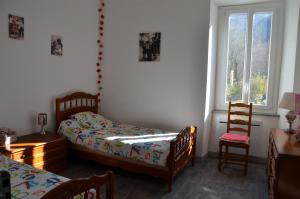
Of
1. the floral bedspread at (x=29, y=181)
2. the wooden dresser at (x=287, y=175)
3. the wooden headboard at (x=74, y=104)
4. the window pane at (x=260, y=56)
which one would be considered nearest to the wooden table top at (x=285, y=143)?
the wooden dresser at (x=287, y=175)

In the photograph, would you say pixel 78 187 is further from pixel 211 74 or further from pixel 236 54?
pixel 236 54

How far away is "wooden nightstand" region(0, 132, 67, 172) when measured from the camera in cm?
270

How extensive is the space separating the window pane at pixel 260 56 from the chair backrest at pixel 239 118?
31 centimetres

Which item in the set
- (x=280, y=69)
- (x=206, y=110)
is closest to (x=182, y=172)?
(x=206, y=110)

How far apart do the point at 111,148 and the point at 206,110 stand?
158 cm

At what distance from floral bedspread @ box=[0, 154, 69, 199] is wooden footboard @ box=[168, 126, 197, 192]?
1264mm

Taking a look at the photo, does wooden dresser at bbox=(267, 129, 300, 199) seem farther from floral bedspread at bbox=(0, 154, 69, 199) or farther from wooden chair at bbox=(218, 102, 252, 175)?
floral bedspread at bbox=(0, 154, 69, 199)

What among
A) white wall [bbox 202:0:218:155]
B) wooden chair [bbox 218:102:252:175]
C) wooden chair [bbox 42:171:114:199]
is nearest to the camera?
wooden chair [bbox 42:171:114:199]

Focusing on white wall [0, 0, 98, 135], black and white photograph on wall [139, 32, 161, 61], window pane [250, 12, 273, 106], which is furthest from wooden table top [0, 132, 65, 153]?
window pane [250, 12, 273, 106]

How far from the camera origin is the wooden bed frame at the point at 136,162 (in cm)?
283

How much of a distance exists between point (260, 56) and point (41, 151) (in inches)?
137

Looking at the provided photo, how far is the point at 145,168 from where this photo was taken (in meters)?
2.97

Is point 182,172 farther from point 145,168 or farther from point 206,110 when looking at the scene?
point 206,110

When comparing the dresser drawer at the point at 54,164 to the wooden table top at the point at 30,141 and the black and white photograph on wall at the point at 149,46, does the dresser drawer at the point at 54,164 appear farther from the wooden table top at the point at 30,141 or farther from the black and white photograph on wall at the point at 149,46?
the black and white photograph on wall at the point at 149,46
